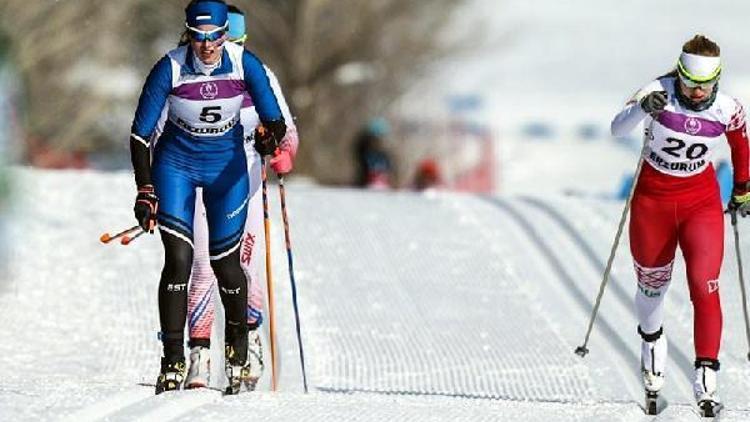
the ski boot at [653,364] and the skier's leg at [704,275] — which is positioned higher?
the skier's leg at [704,275]

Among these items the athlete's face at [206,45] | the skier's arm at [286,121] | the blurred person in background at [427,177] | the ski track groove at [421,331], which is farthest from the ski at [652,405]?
the blurred person in background at [427,177]

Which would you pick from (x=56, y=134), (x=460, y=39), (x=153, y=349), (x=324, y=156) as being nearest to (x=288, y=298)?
(x=153, y=349)

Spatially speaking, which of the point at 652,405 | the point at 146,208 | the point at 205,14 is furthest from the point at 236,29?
the point at 652,405

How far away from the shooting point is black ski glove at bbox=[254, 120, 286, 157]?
8344 millimetres

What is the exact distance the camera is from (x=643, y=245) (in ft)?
28.8

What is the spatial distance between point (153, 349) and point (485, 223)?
4624 mm

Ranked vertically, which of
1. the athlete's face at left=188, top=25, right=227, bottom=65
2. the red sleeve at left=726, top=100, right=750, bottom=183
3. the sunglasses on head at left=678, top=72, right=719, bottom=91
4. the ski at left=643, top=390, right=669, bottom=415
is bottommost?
the ski at left=643, top=390, right=669, bottom=415

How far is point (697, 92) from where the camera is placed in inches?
329

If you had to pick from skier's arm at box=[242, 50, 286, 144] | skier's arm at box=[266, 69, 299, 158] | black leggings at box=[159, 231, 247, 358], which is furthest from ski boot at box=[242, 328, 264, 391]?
skier's arm at box=[242, 50, 286, 144]

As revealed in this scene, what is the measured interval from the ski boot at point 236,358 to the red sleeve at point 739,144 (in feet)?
8.37

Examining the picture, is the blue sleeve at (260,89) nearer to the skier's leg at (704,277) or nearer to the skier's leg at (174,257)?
the skier's leg at (174,257)

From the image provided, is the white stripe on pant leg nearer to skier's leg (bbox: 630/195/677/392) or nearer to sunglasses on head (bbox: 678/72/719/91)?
skier's leg (bbox: 630/195/677/392)

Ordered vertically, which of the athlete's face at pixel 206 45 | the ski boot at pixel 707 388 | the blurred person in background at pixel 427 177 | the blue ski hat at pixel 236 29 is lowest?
the ski boot at pixel 707 388

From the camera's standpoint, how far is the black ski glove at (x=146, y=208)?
26.4ft
